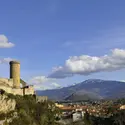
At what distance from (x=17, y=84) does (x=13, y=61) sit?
19.0ft

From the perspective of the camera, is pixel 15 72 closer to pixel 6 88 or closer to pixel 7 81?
pixel 7 81

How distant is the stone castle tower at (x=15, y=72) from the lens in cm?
8112

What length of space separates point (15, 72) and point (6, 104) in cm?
1465

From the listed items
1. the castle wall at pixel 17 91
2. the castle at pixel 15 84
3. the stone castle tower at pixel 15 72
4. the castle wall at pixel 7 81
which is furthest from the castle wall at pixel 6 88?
the stone castle tower at pixel 15 72

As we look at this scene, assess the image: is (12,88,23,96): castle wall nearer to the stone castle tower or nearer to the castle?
the castle

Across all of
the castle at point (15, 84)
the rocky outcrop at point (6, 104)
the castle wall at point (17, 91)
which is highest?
the castle at point (15, 84)

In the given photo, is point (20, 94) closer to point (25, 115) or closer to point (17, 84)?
point (17, 84)

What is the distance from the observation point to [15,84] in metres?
80.6

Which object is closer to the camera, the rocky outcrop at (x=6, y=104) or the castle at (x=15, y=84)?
the rocky outcrop at (x=6, y=104)

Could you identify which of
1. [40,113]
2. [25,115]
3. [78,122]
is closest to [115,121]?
[78,122]

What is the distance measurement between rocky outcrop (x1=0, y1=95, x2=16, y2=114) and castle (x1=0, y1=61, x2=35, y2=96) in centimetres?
404

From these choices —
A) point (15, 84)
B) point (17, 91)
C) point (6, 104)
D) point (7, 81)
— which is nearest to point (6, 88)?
point (7, 81)

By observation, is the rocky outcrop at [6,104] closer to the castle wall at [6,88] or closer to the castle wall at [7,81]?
the castle wall at [6,88]

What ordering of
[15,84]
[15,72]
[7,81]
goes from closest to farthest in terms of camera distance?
[7,81] < [15,84] < [15,72]
